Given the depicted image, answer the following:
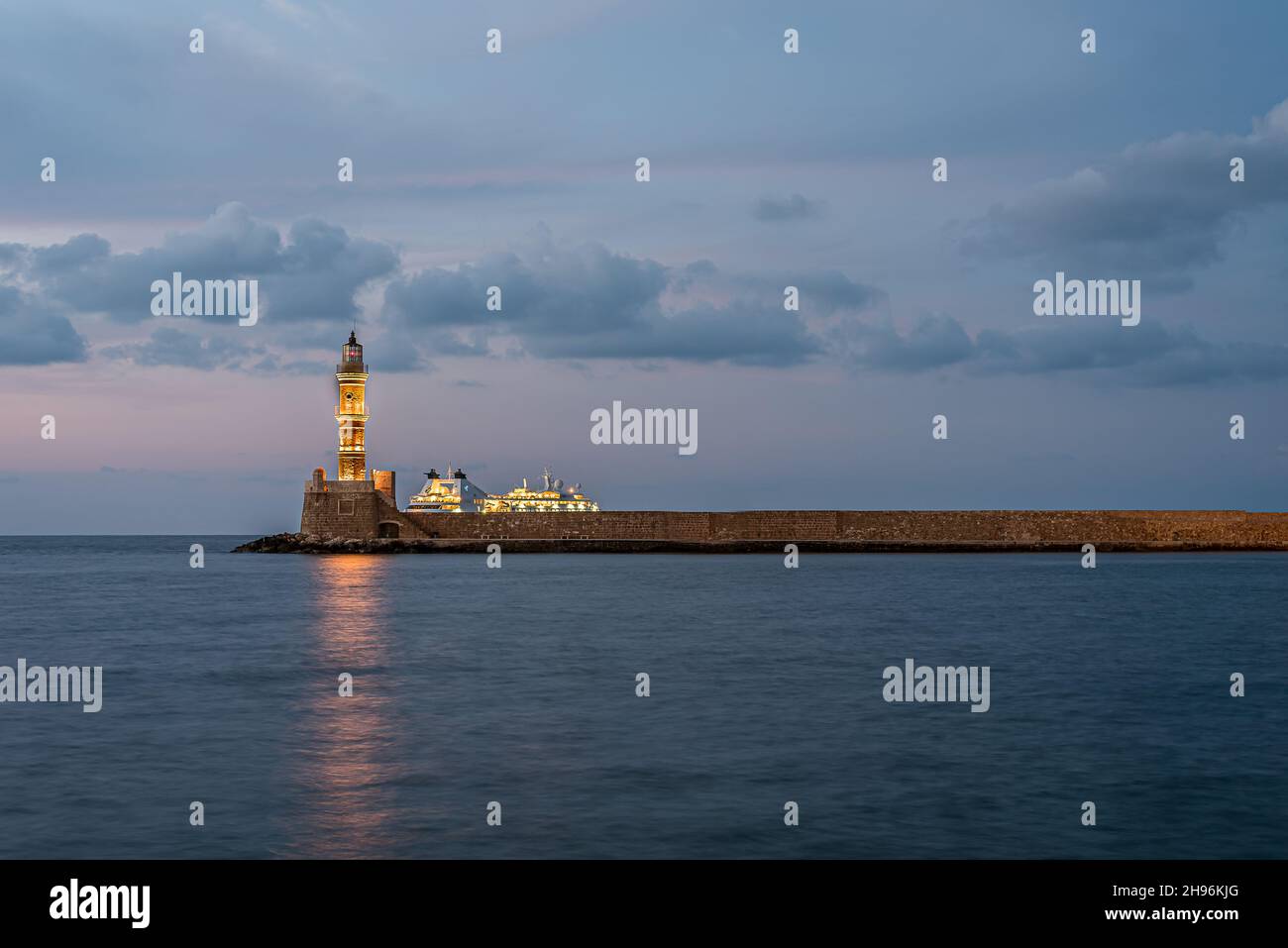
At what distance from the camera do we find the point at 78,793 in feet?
43.8

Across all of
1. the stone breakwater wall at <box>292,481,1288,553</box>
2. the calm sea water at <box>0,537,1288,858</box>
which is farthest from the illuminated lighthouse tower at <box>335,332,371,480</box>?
the calm sea water at <box>0,537,1288,858</box>

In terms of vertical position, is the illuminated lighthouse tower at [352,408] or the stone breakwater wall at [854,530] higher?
the illuminated lighthouse tower at [352,408]

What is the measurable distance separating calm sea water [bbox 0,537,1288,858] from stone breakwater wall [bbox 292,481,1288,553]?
4621cm

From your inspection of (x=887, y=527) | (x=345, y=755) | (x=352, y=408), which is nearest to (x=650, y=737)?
(x=345, y=755)

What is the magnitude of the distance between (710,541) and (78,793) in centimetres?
7557

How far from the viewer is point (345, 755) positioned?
15.8 meters

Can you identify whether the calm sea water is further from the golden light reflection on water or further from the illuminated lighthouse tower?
the illuminated lighthouse tower

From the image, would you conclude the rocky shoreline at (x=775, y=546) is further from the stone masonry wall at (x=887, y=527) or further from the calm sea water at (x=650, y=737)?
the calm sea water at (x=650, y=737)

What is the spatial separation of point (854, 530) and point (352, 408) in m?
38.4

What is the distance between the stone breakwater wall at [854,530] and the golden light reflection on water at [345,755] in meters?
53.5

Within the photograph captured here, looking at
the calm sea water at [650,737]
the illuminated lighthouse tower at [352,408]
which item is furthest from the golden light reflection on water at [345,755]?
the illuminated lighthouse tower at [352,408]

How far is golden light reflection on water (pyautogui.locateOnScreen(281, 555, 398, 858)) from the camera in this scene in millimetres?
11453

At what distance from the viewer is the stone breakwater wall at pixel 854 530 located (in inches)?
3408

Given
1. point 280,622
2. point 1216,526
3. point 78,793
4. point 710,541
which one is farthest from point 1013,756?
point 1216,526
